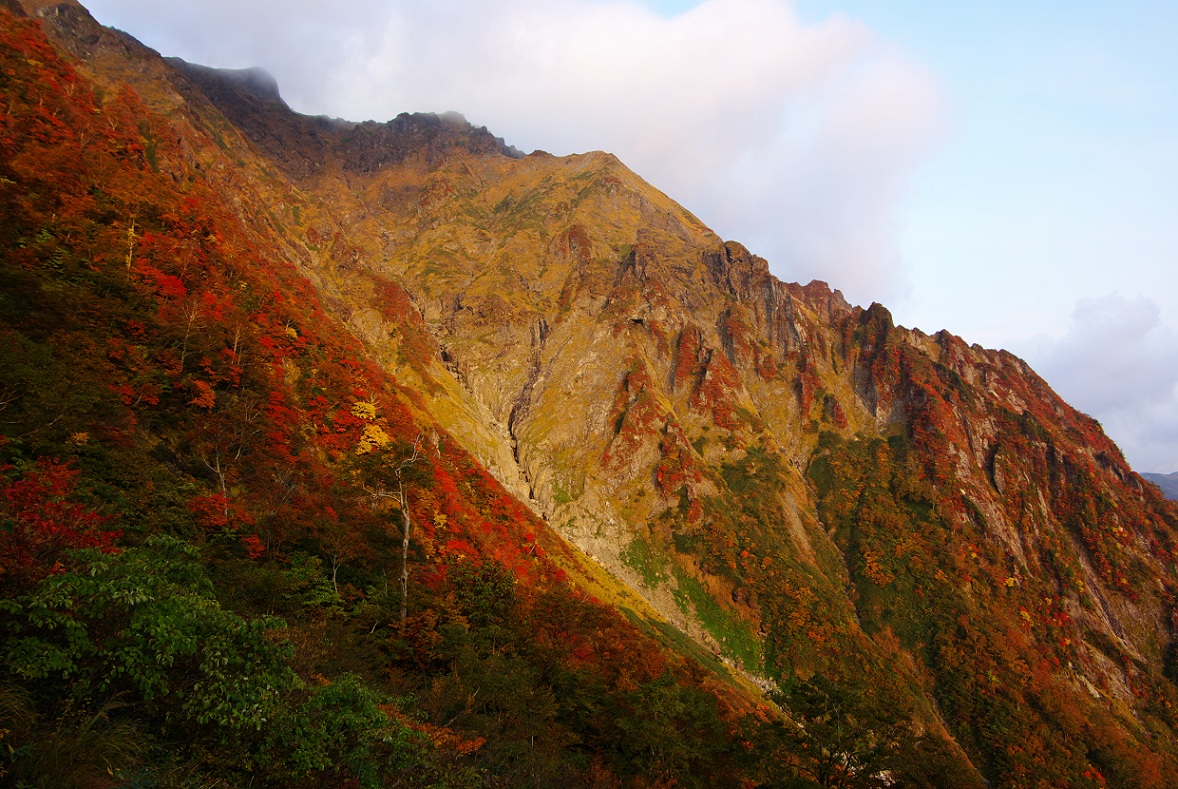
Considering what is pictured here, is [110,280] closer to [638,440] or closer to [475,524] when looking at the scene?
[475,524]

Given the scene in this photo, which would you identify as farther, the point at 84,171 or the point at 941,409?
the point at 941,409

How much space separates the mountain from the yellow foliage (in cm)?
37

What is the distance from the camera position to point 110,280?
27.3 m

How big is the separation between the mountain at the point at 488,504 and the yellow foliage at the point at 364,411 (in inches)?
14.6

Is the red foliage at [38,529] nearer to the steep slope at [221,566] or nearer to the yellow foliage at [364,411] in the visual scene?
the steep slope at [221,566]

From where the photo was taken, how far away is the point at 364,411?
155 ft

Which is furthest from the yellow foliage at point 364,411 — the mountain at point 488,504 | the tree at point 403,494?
the tree at point 403,494

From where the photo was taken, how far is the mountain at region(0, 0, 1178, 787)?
402 inches

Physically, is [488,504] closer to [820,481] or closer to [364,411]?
[364,411]

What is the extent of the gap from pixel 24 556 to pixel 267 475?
22.5 metres

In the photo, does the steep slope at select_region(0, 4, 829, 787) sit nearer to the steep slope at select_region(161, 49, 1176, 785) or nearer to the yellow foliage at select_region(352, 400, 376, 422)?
the yellow foliage at select_region(352, 400, 376, 422)

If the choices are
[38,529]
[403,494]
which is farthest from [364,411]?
[38,529]

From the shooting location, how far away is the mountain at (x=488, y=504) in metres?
10.2


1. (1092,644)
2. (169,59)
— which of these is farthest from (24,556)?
(169,59)
